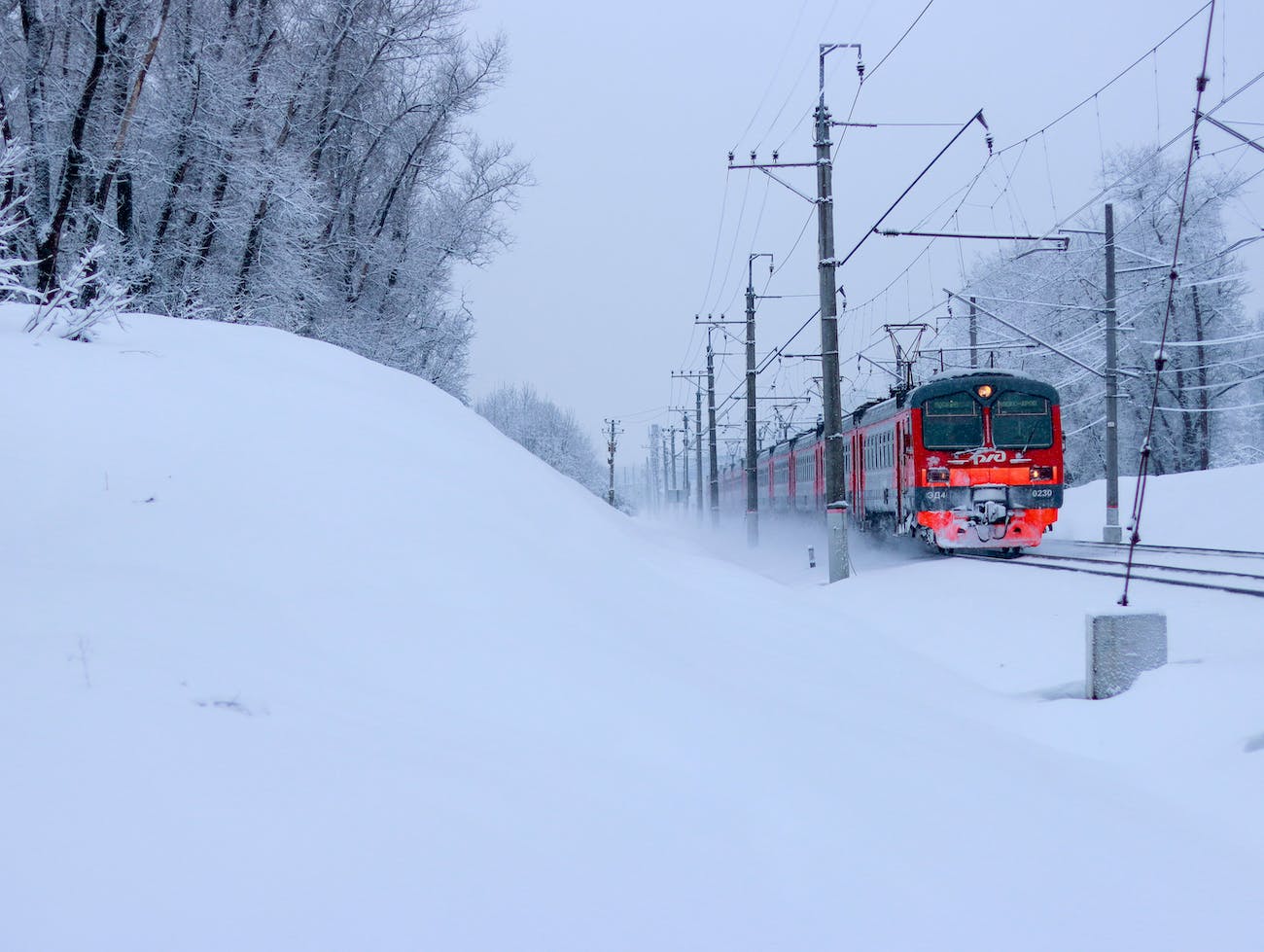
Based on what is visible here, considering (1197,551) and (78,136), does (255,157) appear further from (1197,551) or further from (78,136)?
(1197,551)

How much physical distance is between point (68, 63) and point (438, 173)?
9321 millimetres

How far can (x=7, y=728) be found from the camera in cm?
296

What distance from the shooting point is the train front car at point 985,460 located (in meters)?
18.5

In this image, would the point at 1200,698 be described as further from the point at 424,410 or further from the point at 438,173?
the point at 438,173

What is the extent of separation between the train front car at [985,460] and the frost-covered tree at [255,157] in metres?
12.2

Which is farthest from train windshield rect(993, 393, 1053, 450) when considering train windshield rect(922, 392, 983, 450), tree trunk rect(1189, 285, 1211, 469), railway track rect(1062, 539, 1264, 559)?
tree trunk rect(1189, 285, 1211, 469)

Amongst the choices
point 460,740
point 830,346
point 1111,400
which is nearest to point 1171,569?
point 830,346

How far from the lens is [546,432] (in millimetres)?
80688

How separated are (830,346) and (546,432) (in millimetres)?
65426

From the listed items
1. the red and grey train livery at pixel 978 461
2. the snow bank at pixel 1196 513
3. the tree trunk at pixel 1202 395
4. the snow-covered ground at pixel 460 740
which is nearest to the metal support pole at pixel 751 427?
the red and grey train livery at pixel 978 461

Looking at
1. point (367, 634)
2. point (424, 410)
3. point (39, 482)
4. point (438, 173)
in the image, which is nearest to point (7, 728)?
point (367, 634)

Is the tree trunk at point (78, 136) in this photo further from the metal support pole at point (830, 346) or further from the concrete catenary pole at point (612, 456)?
the concrete catenary pole at point (612, 456)

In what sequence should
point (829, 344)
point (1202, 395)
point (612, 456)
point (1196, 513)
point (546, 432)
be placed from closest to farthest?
point (829, 344)
point (1196, 513)
point (1202, 395)
point (612, 456)
point (546, 432)

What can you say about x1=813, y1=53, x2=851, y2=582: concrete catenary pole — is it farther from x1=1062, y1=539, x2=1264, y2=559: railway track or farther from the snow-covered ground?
the snow-covered ground
